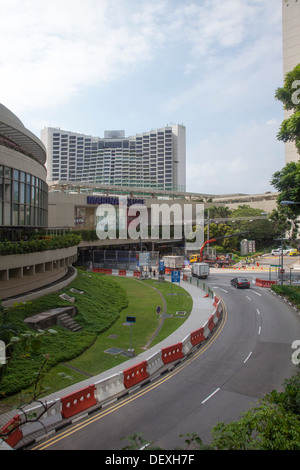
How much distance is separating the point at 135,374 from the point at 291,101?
2992cm

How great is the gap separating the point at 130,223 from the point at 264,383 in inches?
2264

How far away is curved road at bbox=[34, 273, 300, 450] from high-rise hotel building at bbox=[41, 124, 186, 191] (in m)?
155

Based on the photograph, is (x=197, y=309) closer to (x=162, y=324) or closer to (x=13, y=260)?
(x=162, y=324)

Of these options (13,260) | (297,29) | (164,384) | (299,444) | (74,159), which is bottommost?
(164,384)

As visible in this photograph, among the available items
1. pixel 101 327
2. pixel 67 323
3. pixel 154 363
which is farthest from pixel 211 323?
pixel 67 323

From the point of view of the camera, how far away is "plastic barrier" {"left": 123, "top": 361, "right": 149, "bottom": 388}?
14797 millimetres

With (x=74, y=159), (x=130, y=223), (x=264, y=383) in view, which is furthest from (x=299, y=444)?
(x=74, y=159)

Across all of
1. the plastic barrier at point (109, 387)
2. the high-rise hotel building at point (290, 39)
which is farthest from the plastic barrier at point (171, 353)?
the high-rise hotel building at point (290, 39)

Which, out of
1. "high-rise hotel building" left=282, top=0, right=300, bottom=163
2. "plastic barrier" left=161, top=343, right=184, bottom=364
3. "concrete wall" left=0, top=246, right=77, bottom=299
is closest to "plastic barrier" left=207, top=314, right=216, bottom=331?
"plastic barrier" left=161, top=343, right=184, bottom=364

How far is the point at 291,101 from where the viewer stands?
32469 millimetres

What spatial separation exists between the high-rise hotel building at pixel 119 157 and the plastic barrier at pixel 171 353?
15747 cm

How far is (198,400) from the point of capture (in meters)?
13.4

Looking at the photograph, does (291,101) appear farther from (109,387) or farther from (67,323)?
(109,387)
